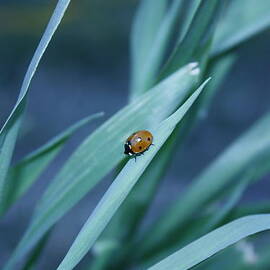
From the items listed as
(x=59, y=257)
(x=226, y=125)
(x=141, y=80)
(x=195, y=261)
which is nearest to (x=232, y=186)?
(x=141, y=80)

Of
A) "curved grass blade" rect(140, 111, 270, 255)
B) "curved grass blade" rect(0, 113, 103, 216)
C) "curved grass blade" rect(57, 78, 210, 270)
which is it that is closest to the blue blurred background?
"curved grass blade" rect(140, 111, 270, 255)

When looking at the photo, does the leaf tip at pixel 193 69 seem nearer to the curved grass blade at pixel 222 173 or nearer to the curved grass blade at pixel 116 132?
the curved grass blade at pixel 116 132

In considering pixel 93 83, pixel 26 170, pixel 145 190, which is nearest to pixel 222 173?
pixel 145 190

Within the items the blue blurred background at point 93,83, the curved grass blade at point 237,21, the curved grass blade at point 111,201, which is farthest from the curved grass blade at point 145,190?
the blue blurred background at point 93,83

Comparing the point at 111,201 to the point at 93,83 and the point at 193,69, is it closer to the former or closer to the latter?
the point at 193,69

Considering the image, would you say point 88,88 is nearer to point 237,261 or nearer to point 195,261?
point 237,261

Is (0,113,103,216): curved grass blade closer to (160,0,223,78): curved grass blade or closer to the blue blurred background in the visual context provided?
(160,0,223,78): curved grass blade
